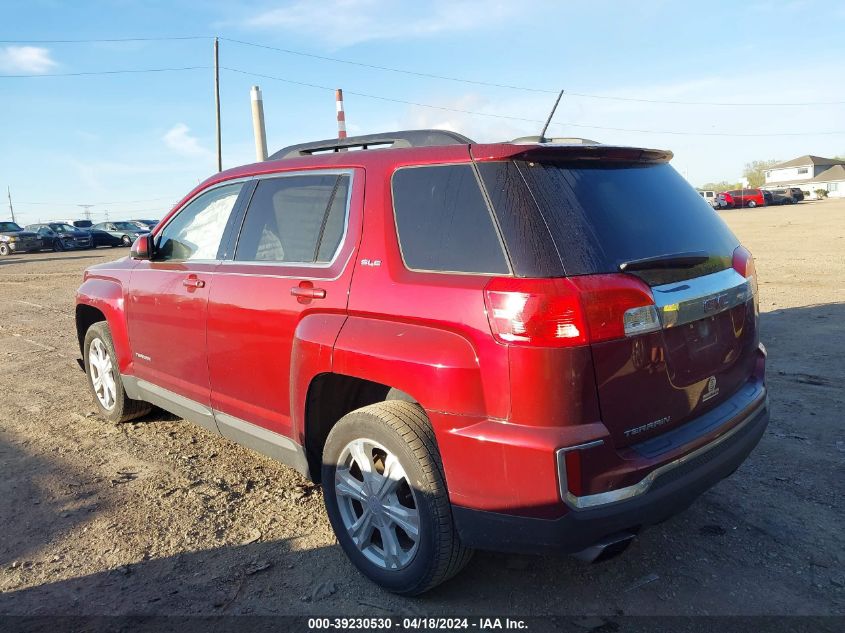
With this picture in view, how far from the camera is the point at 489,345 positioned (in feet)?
7.66

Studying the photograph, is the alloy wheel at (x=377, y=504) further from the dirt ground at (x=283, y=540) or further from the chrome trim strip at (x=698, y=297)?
the chrome trim strip at (x=698, y=297)

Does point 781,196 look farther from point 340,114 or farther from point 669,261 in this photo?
point 669,261

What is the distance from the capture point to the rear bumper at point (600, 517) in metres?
2.27

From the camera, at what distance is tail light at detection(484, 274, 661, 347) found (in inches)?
88.7

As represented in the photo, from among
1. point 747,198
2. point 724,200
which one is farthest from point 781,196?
point 724,200

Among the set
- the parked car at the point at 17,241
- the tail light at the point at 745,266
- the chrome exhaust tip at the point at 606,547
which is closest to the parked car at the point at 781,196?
the parked car at the point at 17,241

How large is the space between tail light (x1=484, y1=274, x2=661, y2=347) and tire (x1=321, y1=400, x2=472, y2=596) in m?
0.61

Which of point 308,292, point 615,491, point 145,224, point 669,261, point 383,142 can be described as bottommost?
point 145,224

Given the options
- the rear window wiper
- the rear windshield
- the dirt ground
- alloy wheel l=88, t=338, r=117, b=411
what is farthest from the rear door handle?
alloy wheel l=88, t=338, r=117, b=411

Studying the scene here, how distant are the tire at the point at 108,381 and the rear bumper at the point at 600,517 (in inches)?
134

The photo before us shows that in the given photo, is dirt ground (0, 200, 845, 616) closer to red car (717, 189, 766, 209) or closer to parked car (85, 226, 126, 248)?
parked car (85, 226, 126, 248)

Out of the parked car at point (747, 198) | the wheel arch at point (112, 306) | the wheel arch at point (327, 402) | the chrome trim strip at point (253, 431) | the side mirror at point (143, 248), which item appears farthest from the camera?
the parked car at point (747, 198)

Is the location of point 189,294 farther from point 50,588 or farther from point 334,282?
point 50,588

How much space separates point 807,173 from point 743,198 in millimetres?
59164
